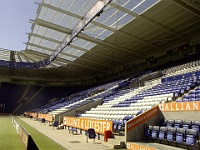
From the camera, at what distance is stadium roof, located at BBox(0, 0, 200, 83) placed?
19.8m

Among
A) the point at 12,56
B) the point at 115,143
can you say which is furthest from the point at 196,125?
the point at 12,56

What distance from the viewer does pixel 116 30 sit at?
23875mm

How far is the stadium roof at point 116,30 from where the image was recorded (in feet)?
64.8

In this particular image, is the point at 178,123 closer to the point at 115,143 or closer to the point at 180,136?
the point at 180,136

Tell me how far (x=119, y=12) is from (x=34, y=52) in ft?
71.5

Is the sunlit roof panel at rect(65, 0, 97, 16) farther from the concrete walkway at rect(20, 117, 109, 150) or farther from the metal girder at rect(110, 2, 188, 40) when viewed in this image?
the concrete walkway at rect(20, 117, 109, 150)

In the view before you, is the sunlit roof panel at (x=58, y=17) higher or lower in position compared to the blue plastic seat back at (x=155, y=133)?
higher

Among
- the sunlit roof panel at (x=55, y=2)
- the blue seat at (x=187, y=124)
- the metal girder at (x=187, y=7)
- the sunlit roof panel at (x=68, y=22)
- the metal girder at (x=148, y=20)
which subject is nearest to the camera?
the blue seat at (x=187, y=124)

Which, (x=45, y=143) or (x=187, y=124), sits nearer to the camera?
(x=187, y=124)

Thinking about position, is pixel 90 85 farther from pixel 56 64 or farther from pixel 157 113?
pixel 157 113

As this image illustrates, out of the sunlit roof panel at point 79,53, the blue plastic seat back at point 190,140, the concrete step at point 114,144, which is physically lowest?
the concrete step at point 114,144

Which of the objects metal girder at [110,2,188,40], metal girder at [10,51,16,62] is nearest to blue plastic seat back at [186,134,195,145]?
metal girder at [110,2,188,40]

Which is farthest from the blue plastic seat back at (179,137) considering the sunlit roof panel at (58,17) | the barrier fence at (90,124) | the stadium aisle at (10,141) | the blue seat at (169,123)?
the sunlit roof panel at (58,17)

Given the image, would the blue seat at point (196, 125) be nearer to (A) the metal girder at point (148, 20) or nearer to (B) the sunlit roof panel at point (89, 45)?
(A) the metal girder at point (148, 20)
